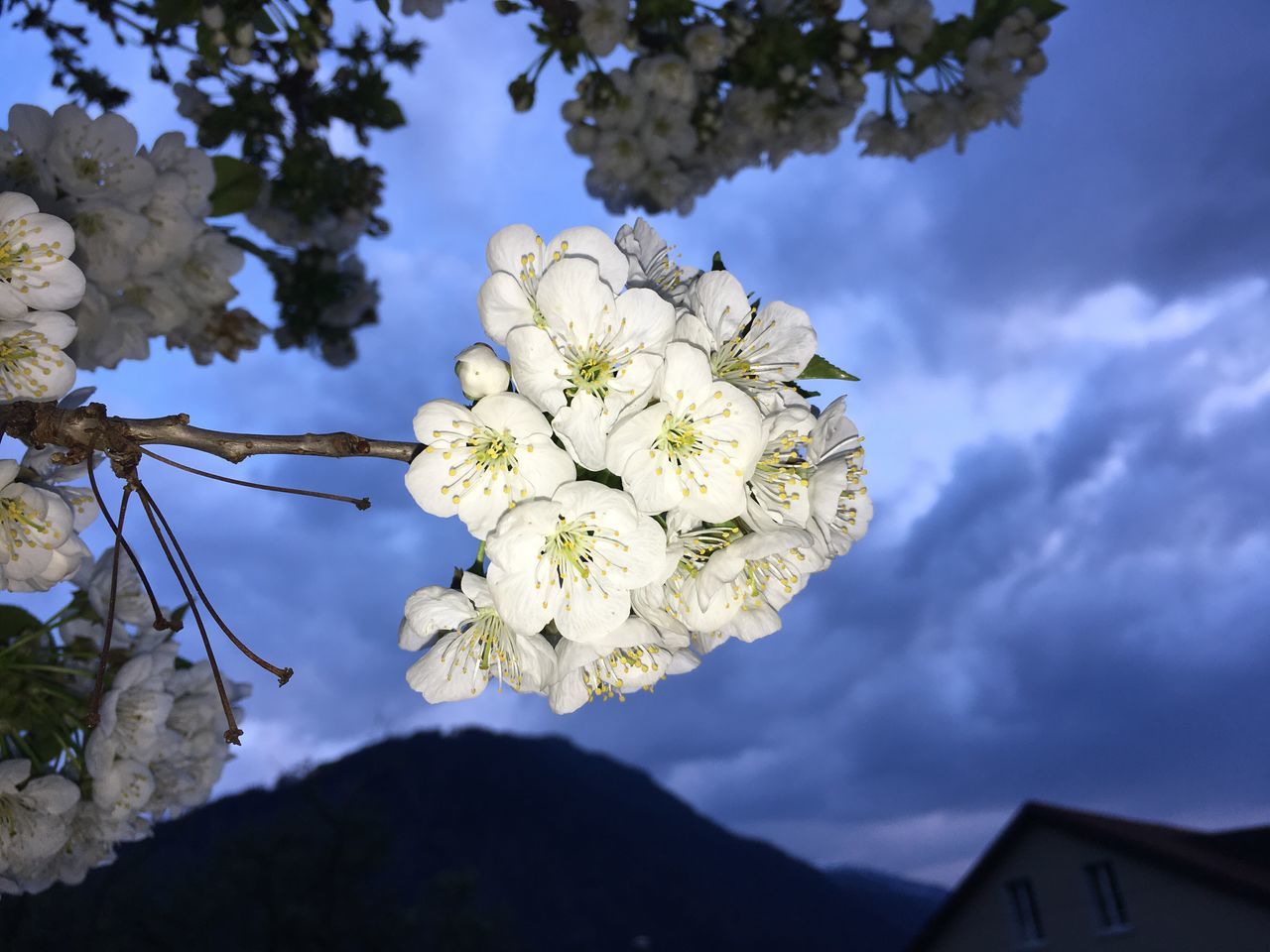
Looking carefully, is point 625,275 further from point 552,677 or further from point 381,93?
point 381,93

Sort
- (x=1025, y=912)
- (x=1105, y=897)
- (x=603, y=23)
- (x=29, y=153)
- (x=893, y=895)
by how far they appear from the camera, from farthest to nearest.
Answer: (x=893, y=895)
(x=1025, y=912)
(x=1105, y=897)
(x=603, y=23)
(x=29, y=153)

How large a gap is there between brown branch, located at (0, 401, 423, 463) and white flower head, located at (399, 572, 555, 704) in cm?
20

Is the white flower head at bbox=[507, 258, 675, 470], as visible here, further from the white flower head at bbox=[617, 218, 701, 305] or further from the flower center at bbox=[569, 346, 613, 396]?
the white flower head at bbox=[617, 218, 701, 305]

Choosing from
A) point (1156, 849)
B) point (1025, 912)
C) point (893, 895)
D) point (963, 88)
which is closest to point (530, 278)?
point (963, 88)

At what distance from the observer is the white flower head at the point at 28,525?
1491 millimetres

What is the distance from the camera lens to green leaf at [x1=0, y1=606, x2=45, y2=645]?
1784 mm

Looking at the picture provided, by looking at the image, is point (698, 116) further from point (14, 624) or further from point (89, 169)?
point (14, 624)

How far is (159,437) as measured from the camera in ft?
3.45

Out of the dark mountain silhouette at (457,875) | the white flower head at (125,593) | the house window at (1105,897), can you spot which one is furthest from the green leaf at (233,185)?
the house window at (1105,897)

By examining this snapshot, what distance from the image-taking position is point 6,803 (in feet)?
5.49

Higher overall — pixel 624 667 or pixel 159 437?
pixel 159 437

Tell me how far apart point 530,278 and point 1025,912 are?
15.9 metres

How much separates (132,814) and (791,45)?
11.0 ft

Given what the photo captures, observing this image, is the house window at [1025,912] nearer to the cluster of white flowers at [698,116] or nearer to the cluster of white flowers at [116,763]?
the cluster of white flowers at [698,116]
